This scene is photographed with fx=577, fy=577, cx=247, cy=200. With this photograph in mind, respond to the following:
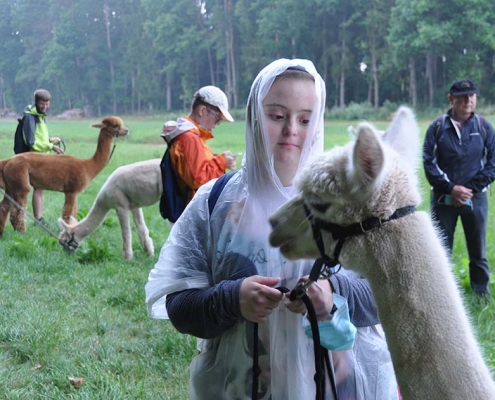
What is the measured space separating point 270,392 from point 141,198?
4500 mm

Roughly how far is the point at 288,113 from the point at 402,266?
481 millimetres

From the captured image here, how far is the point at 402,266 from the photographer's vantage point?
4.33 ft

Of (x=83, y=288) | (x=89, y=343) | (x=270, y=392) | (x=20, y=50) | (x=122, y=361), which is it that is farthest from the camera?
(x=20, y=50)

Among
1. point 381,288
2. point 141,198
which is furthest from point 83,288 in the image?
point 381,288

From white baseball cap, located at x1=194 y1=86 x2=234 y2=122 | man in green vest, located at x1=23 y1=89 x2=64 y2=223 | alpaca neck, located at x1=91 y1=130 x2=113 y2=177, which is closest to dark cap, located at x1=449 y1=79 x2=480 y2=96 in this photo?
white baseball cap, located at x1=194 y1=86 x2=234 y2=122

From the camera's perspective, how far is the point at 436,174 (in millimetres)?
4477

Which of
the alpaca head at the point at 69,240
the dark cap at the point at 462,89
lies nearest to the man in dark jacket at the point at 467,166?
the dark cap at the point at 462,89

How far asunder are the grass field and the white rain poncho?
0.33 meters

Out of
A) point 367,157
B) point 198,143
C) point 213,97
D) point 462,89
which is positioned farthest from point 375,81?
point 367,157

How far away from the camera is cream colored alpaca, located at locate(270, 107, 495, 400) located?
129 cm

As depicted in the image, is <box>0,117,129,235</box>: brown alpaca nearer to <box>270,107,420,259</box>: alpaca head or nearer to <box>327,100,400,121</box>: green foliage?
<box>327,100,400,121</box>: green foliage

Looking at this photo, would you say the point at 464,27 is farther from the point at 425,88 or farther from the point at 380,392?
the point at 380,392

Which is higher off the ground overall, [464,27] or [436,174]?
[464,27]

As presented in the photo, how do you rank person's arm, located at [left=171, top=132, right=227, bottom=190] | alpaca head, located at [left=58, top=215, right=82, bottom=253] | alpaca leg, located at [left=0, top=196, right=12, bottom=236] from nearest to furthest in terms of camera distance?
1. person's arm, located at [left=171, top=132, right=227, bottom=190]
2. alpaca head, located at [left=58, top=215, right=82, bottom=253]
3. alpaca leg, located at [left=0, top=196, right=12, bottom=236]
